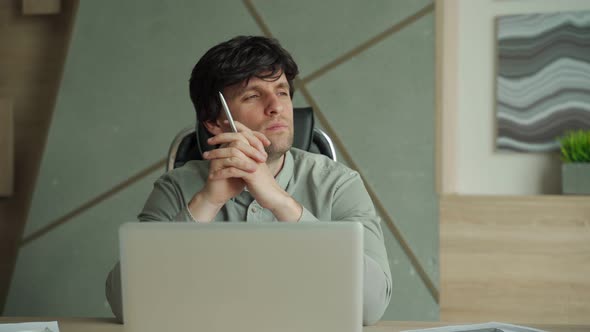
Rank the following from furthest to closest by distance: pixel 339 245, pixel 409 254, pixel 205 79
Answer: pixel 409 254, pixel 205 79, pixel 339 245

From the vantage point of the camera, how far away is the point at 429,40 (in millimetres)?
3166

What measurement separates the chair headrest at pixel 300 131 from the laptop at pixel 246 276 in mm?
1059

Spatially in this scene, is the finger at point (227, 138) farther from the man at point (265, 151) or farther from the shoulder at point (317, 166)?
the shoulder at point (317, 166)

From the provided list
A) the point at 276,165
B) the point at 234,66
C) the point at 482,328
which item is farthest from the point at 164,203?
the point at 482,328

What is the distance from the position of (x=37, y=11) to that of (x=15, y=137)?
69cm

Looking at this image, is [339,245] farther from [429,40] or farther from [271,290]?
[429,40]

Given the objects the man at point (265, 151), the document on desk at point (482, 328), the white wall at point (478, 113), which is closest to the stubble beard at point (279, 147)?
the man at point (265, 151)

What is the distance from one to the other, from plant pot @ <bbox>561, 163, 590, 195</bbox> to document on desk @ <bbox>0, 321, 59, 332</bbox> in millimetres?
2456

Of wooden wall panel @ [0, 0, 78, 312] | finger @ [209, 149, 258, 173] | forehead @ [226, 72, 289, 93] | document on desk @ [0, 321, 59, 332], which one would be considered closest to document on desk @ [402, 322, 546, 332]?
finger @ [209, 149, 258, 173]

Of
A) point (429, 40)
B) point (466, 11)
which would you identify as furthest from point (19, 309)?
point (466, 11)

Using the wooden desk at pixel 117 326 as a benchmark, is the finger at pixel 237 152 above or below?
above

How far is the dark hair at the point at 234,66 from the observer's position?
1.85 meters

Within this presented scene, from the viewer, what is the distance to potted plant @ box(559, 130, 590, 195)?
293 cm

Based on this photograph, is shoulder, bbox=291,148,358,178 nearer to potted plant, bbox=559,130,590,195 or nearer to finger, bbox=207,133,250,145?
finger, bbox=207,133,250,145
